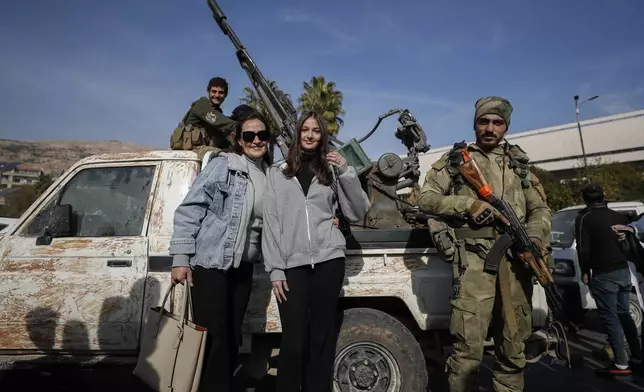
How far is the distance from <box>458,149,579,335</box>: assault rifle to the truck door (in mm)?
2423

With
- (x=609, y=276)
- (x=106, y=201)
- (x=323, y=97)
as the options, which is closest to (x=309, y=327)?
(x=106, y=201)

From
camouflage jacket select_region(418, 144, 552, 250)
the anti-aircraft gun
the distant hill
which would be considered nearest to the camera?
camouflage jacket select_region(418, 144, 552, 250)

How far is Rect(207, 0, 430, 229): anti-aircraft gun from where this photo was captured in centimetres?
426

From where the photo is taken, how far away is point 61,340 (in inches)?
116

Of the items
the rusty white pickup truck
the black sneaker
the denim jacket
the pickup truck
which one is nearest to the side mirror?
the rusty white pickup truck

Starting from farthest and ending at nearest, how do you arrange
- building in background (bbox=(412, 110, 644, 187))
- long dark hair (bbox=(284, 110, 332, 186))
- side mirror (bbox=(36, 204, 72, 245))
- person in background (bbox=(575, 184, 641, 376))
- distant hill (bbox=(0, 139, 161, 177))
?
distant hill (bbox=(0, 139, 161, 177)) → building in background (bbox=(412, 110, 644, 187)) → person in background (bbox=(575, 184, 641, 376)) → side mirror (bbox=(36, 204, 72, 245)) → long dark hair (bbox=(284, 110, 332, 186))

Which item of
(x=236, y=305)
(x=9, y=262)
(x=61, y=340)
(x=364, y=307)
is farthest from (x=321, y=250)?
(x=9, y=262)

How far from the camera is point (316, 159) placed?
8.54 feet

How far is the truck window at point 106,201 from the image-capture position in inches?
124

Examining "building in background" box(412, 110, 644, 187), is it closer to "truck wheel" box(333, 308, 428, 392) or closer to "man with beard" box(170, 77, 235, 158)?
"man with beard" box(170, 77, 235, 158)

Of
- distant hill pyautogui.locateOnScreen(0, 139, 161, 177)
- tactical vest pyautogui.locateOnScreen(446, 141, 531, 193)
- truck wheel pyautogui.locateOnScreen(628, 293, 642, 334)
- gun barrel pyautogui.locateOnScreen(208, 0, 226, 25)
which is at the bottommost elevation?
truck wheel pyautogui.locateOnScreen(628, 293, 642, 334)

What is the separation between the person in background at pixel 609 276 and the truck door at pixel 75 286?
15.1ft

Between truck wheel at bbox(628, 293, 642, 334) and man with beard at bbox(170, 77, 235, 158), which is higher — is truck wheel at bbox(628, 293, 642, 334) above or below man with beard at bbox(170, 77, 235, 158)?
below

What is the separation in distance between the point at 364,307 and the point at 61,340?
2.18 meters
